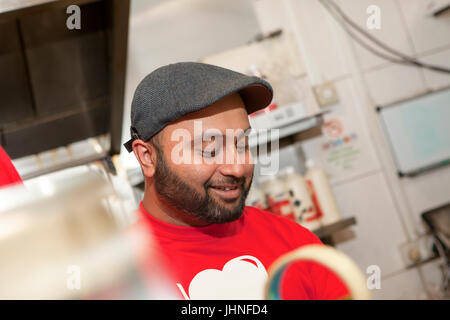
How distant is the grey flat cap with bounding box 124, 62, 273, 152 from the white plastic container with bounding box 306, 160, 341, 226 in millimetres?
1009

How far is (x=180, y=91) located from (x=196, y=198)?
17 centimetres

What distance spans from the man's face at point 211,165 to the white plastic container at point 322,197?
3.32 feet

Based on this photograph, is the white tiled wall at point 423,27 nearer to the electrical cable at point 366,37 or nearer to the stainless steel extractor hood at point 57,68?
the electrical cable at point 366,37

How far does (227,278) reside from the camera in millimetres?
597

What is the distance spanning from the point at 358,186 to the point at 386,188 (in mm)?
135

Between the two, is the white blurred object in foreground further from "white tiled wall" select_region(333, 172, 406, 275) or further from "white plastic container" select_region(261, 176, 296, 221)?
"white tiled wall" select_region(333, 172, 406, 275)

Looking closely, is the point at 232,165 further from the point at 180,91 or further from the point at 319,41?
the point at 319,41

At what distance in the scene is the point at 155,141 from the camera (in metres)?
0.63

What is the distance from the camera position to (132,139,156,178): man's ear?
66 cm

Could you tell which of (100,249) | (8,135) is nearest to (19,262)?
(100,249)

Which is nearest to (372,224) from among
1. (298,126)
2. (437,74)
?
(298,126)

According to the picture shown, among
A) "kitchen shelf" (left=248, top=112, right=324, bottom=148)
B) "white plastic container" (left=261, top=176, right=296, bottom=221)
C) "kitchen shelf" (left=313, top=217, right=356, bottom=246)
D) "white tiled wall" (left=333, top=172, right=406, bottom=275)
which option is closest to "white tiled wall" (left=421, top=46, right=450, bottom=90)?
"white tiled wall" (left=333, top=172, right=406, bottom=275)

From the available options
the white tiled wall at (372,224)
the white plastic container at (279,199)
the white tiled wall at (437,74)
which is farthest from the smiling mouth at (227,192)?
the white tiled wall at (437,74)
